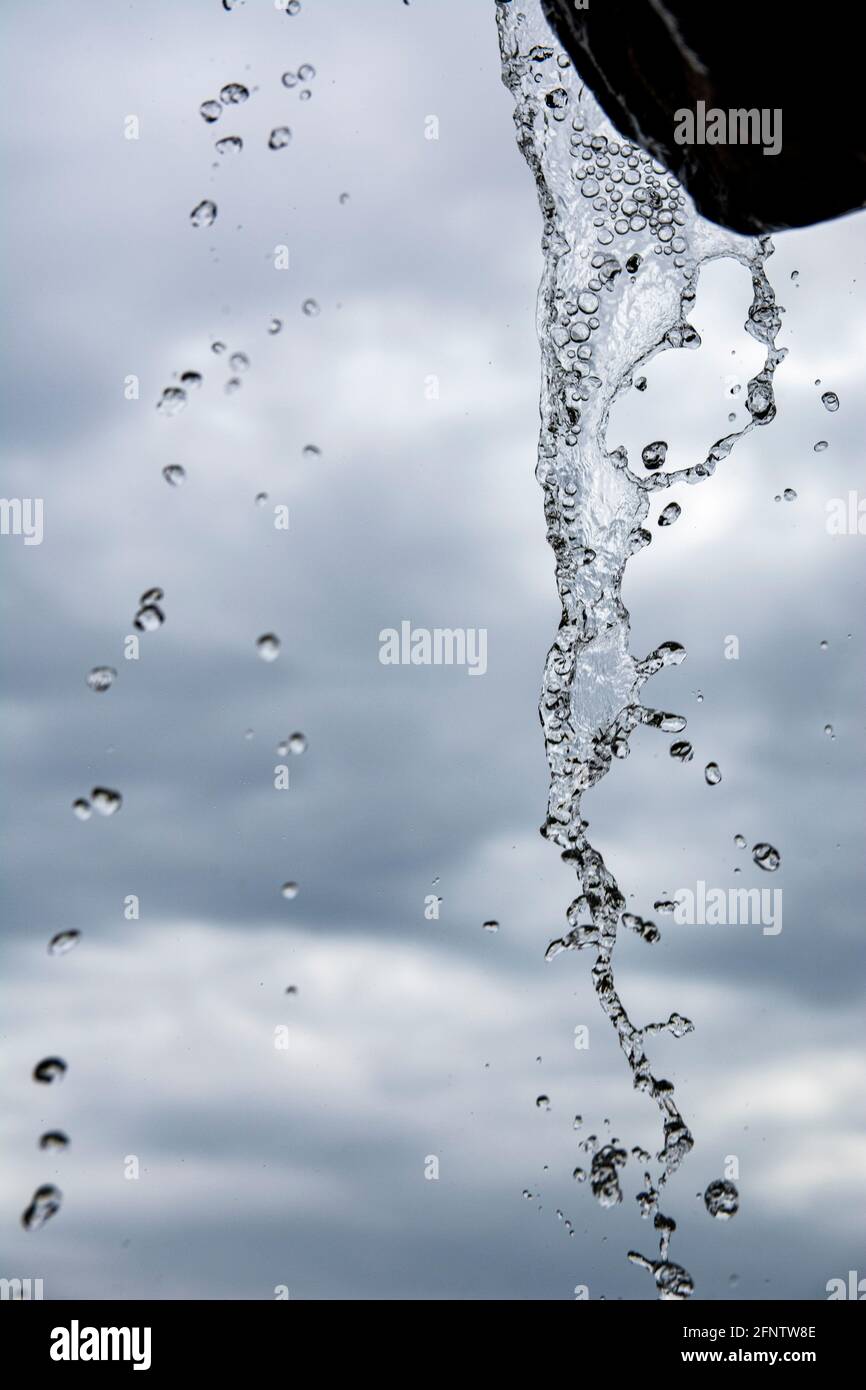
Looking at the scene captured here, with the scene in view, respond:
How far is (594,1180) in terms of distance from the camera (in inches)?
181

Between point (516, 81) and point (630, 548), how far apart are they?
1.45 metres

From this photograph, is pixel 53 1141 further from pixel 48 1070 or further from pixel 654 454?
pixel 654 454

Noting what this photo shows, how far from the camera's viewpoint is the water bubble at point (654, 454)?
4.37 meters

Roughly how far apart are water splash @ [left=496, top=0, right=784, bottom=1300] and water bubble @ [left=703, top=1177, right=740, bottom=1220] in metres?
0.16

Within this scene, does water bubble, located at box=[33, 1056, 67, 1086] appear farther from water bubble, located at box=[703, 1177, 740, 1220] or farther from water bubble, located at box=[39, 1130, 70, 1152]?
water bubble, located at box=[703, 1177, 740, 1220]

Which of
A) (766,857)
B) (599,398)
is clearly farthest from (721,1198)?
(599,398)

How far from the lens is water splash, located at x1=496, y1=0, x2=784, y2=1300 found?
12.8 feet

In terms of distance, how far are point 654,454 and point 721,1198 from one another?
249 centimetres

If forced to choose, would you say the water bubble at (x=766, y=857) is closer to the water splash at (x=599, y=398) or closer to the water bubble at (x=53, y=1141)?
the water splash at (x=599, y=398)

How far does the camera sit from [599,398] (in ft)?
14.3

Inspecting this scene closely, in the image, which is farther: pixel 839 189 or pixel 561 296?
pixel 561 296

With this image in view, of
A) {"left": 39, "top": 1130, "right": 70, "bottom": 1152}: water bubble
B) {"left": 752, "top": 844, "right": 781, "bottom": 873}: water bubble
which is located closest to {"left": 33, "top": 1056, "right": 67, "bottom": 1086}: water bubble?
{"left": 39, "top": 1130, "right": 70, "bottom": 1152}: water bubble
